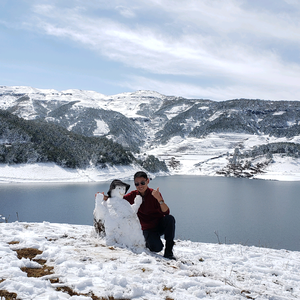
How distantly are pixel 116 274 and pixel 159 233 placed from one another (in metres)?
2.26

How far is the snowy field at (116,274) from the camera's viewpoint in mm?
3557

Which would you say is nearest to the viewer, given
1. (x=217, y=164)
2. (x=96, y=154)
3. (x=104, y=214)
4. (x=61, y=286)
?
(x=61, y=286)

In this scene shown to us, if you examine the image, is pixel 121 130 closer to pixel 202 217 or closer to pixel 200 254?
pixel 202 217

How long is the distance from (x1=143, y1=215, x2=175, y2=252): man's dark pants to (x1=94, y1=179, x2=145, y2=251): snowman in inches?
8.8

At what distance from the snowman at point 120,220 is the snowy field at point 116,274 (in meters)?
0.29

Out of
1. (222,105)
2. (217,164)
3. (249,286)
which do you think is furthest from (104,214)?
(222,105)

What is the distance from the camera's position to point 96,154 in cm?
6525

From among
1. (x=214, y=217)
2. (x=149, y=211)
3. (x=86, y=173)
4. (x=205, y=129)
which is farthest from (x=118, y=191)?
(x=205, y=129)

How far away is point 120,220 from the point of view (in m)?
6.01

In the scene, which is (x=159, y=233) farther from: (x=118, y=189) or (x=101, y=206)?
(x=101, y=206)

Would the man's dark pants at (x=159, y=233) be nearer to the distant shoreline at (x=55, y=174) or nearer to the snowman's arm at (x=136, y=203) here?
the snowman's arm at (x=136, y=203)

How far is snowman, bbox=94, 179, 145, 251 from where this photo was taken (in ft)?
19.7

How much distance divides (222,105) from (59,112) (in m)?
131

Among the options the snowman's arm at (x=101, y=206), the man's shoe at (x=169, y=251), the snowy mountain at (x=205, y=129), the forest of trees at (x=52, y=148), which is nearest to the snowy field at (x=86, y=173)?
the forest of trees at (x=52, y=148)
